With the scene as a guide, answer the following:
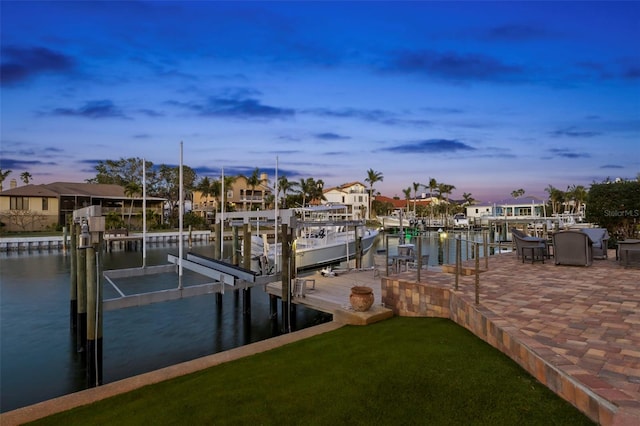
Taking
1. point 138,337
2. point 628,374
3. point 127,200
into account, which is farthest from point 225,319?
point 127,200

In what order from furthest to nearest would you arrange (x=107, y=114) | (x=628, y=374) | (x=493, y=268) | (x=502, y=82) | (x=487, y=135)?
1. (x=487, y=135)
2. (x=107, y=114)
3. (x=502, y=82)
4. (x=493, y=268)
5. (x=628, y=374)

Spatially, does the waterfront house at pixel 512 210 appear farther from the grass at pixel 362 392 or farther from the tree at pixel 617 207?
the grass at pixel 362 392

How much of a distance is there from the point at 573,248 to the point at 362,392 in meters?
8.51

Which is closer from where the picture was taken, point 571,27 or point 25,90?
point 571,27

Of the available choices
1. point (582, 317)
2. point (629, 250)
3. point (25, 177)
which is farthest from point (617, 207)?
point (25, 177)

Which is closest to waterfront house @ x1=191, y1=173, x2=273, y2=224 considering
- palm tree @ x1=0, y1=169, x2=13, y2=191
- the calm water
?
palm tree @ x1=0, y1=169, x2=13, y2=191

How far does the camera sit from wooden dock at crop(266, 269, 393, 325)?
Result: 26.0 ft

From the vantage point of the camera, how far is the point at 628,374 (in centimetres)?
346

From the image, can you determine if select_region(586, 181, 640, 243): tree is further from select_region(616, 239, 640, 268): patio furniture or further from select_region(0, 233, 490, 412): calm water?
select_region(0, 233, 490, 412): calm water

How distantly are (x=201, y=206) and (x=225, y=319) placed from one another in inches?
2200

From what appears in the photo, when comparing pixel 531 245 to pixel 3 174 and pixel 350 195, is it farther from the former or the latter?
pixel 3 174

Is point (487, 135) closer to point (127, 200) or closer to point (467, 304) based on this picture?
point (467, 304)

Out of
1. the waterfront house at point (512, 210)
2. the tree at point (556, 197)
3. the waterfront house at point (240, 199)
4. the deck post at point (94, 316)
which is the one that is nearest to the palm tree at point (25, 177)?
the waterfront house at point (240, 199)

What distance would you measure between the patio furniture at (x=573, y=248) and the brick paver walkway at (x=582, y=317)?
0.81 ft
